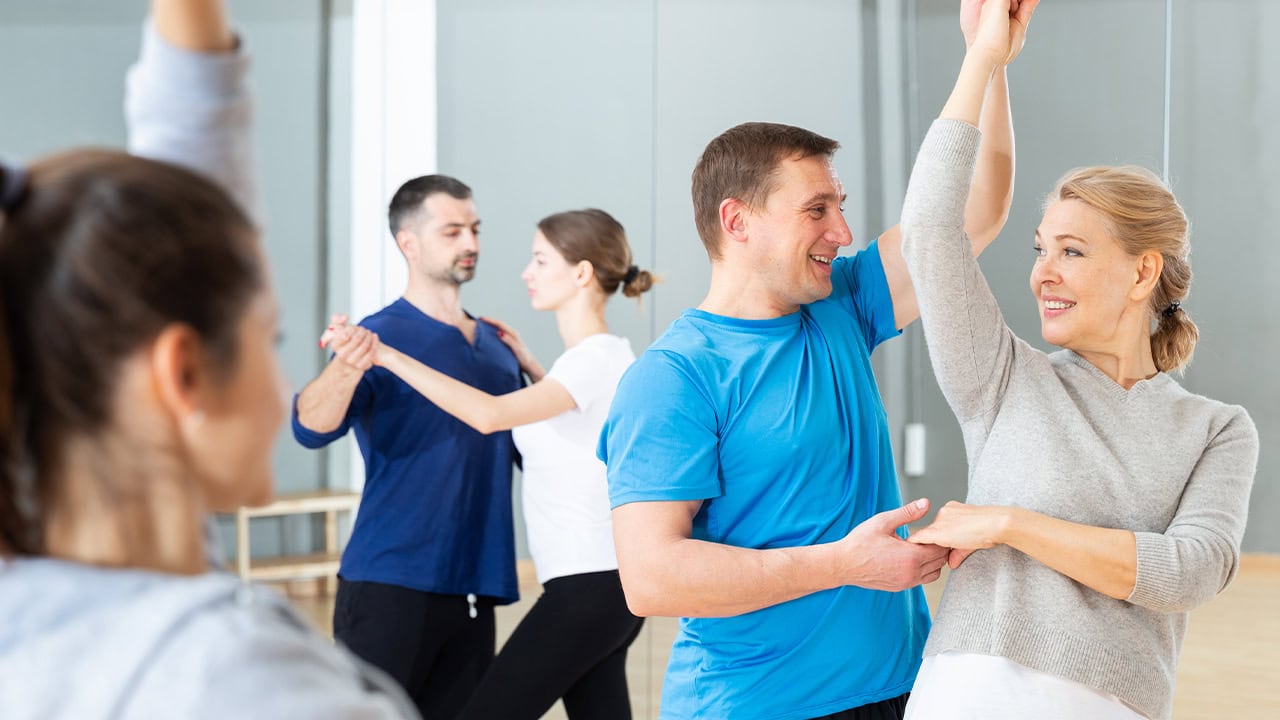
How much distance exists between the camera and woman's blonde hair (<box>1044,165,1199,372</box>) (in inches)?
62.6

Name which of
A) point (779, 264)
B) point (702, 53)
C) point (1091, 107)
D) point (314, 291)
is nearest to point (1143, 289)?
point (779, 264)

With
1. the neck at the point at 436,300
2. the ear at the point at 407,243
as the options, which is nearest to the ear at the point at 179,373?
the neck at the point at 436,300

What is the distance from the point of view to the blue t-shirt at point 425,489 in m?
2.62

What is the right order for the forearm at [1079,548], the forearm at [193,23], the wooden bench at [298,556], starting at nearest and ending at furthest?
1. the forearm at [193,23]
2. the forearm at [1079,548]
3. the wooden bench at [298,556]

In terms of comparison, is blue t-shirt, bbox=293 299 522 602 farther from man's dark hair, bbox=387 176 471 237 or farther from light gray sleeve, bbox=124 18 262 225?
light gray sleeve, bbox=124 18 262 225

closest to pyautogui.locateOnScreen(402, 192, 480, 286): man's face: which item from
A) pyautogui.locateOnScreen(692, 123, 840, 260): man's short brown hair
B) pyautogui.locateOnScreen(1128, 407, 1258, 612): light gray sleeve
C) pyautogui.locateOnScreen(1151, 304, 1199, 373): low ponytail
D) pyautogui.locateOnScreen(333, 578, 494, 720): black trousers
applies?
pyautogui.locateOnScreen(333, 578, 494, 720): black trousers

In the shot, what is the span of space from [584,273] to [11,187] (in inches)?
91.1

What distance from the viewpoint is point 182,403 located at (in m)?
0.66

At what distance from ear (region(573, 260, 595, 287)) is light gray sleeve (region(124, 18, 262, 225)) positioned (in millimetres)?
2067

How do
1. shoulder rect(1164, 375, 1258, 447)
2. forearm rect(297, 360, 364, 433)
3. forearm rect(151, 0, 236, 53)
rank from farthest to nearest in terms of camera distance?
1. forearm rect(297, 360, 364, 433)
2. shoulder rect(1164, 375, 1258, 447)
3. forearm rect(151, 0, 236, 53)

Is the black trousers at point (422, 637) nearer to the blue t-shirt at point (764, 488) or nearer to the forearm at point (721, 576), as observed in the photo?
the blue t-shirt at point (764, 488)

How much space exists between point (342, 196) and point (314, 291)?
545mm

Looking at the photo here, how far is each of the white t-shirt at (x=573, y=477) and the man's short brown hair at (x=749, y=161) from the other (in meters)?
0.84

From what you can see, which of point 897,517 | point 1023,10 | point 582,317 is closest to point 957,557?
point 897,517
